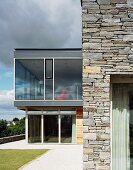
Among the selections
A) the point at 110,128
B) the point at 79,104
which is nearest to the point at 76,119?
the point at 79,104

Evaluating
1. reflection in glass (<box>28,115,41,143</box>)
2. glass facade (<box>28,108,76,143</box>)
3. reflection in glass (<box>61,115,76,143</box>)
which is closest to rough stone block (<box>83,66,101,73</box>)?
glass facade (<box>28,108,76,143</box>)

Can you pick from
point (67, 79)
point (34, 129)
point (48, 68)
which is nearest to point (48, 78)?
point (48, 68)

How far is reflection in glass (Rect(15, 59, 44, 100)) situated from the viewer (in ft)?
80.5

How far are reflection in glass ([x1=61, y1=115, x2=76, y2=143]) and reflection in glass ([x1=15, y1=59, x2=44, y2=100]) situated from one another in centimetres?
251

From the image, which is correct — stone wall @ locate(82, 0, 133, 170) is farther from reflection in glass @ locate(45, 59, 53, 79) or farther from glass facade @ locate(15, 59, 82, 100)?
reflection in glass @ locate(45, 59, 53, 79)

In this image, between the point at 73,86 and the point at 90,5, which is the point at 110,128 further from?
the point at 73,86

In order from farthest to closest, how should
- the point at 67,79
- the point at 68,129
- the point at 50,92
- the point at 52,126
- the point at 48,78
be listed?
the point at 68,129 → the point at 52,126 → the point at 67,79 → the point at 48,78 → the point at 50,92

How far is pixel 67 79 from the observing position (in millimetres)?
25047

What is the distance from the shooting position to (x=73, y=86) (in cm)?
2478

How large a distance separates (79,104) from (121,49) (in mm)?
16798

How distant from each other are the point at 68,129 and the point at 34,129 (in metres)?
2.31

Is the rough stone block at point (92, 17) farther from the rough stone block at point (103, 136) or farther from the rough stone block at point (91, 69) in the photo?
the rough stone block at point (103, 136)

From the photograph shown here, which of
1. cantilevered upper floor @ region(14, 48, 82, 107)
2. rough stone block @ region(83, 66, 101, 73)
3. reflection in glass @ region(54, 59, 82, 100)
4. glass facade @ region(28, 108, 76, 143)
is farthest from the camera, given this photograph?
glass facade @ region(28, 108, 76, 143)

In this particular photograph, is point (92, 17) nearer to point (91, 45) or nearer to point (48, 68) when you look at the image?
point (91, 45)
